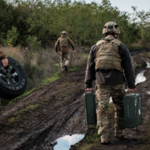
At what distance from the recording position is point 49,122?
5.28 m

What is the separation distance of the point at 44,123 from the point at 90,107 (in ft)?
5.21

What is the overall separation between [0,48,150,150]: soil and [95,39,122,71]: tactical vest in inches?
50.4

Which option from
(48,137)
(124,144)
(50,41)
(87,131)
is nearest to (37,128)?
(48,137)

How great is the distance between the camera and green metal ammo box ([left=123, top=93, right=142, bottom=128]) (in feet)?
12.3

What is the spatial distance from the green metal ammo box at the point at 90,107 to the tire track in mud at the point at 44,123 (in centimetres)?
80

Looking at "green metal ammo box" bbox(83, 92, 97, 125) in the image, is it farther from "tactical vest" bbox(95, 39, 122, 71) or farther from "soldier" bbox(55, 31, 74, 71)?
"soldier" bbox(55, 31, 74, 71)

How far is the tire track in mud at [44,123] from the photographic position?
4348 mm

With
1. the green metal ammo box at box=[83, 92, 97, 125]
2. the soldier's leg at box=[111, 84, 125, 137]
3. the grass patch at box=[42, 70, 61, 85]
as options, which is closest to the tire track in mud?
the green metal ammo box at box=[83, 92, 97, 125]

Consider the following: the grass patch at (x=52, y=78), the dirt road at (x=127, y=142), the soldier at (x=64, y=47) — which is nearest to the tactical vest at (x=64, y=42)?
the soldier at (x=64, y=47)

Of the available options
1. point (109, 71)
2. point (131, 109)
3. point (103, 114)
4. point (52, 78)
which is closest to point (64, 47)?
point (52, 78)

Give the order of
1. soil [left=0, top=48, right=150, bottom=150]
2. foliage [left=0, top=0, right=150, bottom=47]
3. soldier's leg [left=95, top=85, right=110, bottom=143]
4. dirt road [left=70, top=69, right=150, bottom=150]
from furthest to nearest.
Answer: foliage [left=0, top=0, right=150, bottom=47], soil [left=0, top=48, right=150, bottom=150], soldier's leg [left=95, top=85, right=110, bottom=143], dirt road [left=70, top=69, right=150, bottom=150]

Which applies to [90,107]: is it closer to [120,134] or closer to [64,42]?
[120,134]

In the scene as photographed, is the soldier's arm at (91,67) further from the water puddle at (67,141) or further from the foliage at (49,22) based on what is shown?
the foliage at (49,22)

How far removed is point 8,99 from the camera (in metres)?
7.59
